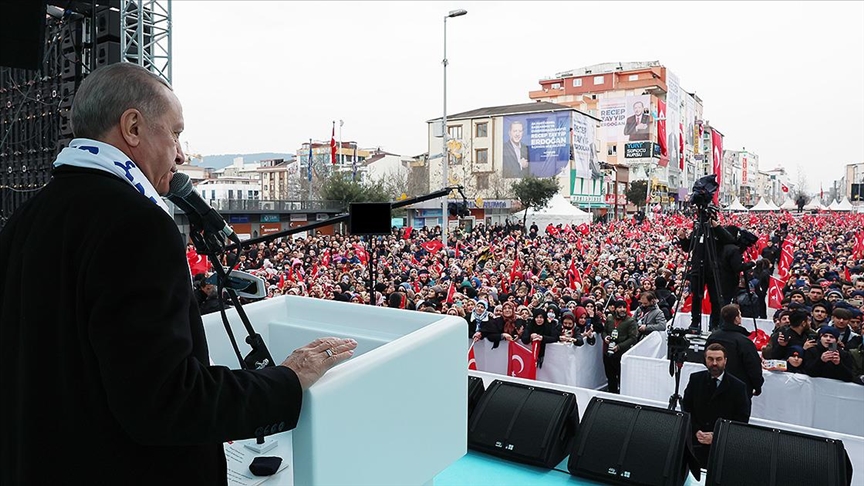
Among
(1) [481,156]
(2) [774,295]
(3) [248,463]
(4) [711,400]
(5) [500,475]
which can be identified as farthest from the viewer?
(1) [481,156]

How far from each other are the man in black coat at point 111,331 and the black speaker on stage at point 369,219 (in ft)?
7.23

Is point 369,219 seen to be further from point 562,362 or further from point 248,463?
point 562,362

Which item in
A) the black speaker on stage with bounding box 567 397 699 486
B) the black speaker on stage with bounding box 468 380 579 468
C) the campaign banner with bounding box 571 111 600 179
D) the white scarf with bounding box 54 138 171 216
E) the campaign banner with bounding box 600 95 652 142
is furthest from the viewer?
the campaign banner with bounding box 600 95 652 142

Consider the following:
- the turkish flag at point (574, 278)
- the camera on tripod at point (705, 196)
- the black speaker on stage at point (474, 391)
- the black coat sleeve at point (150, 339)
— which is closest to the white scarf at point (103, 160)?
the black coat sleeve at point (150, 339)

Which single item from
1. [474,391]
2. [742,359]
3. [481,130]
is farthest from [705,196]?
[481,130]

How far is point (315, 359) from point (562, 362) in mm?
6586

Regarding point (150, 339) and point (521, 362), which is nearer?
point (150, 339)

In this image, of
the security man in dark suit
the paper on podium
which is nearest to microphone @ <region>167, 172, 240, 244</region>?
the paper on podium

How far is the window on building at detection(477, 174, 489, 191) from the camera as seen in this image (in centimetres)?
5028

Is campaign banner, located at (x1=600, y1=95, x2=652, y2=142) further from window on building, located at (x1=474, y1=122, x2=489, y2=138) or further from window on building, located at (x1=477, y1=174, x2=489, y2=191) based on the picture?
window on building, located at (x1=477, y1=174, x2=489, y2=191)

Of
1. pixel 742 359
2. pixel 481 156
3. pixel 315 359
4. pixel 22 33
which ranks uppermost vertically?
pixel 481 156

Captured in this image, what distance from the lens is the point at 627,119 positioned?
69.0 metres

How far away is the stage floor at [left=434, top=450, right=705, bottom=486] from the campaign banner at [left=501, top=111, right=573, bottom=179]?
46971 mm

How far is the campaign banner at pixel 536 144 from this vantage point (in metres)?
50.5
